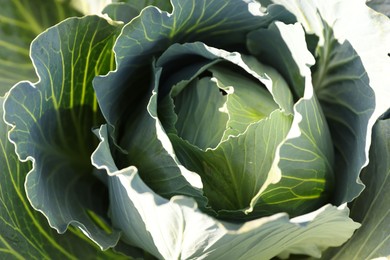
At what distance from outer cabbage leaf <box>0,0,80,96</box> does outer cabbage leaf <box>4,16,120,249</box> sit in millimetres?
211

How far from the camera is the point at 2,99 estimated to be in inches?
44.2

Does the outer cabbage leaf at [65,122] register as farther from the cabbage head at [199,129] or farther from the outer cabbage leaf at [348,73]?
the outer cabbage leaf at [348,73]

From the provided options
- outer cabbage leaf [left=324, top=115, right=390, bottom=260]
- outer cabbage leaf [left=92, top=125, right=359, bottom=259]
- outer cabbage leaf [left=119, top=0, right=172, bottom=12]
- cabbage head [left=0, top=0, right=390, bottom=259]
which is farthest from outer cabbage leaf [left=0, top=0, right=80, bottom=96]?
outer cabbage leaf [left=324, top=115, right=390, bottom=260]

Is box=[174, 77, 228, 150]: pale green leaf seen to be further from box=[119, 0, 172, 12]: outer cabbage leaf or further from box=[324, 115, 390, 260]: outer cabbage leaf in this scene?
box=[324, 115, 390, 260]: outer cabbage leaf

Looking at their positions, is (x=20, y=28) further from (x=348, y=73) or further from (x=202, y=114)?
(x=348, y=73)

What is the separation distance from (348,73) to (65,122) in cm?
60

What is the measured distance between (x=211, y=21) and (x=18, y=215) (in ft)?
1.81

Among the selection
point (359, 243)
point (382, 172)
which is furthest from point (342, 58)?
point (359, 243)

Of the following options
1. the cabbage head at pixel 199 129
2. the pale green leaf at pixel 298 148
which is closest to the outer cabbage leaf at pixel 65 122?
the cabbage head at pixel 199 129

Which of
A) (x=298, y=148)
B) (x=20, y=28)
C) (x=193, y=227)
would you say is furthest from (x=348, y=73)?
(x=20, y=28)

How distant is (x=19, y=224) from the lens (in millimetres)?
1159

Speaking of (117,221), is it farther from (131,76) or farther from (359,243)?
(359,243)

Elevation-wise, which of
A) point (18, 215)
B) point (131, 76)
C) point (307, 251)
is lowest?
point (307, 251)

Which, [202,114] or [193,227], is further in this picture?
[202,114]
